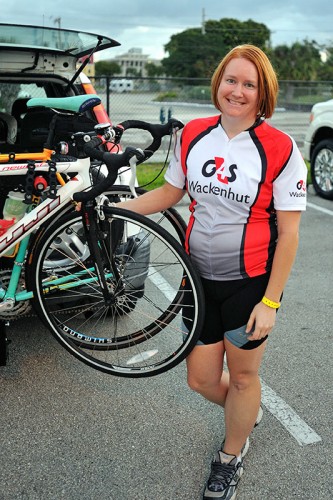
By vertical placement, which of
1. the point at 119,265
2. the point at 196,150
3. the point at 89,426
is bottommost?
the point at 89,426

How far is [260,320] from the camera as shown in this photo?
2109mm

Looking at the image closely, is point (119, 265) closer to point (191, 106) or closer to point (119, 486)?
point (119, 486)

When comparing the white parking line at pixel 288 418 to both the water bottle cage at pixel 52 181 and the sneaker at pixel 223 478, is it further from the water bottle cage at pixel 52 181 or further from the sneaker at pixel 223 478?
the water bottle cage at pixel 52 181

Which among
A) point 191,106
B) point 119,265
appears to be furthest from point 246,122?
point 191,106

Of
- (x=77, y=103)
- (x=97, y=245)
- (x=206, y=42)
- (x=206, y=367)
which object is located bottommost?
(x=206, y=367)

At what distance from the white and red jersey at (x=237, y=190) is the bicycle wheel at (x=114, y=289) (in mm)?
145

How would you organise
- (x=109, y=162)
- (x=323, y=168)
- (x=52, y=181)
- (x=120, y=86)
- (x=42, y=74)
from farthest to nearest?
(x=120, y=86), (x=323, y=168), (x=42, y=74), (x=52, y=181), (x=109, y=162)

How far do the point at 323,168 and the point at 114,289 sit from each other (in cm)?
588

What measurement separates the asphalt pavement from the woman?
0.21m

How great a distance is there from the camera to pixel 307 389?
121 inches

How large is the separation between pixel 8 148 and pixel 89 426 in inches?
96.8

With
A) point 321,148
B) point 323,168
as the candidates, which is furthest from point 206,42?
point 323,168

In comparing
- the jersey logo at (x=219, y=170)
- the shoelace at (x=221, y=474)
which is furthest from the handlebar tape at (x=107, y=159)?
the shoelace at (x=221, y=474)

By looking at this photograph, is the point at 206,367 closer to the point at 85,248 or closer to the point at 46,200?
the point at 85,248
